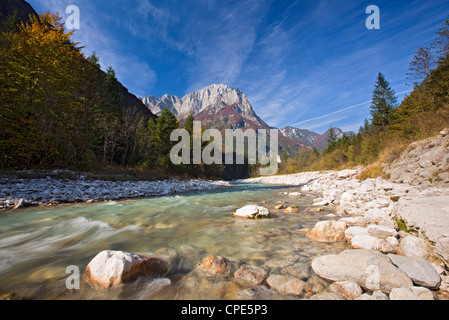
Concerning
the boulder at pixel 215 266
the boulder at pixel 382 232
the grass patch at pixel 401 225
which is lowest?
the boulder at pixel 215 266

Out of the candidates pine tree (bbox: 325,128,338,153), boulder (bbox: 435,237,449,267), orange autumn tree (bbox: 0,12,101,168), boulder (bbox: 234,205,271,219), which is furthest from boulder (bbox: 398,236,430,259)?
pine tree (bbox: 325,128,338,153)

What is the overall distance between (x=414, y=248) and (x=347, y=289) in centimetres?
135

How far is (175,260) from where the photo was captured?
2.47 m

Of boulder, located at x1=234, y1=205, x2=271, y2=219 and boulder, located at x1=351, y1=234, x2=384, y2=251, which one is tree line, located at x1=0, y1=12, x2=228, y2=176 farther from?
boulder, located at x1=351, y1=234, x2=384, y2=251

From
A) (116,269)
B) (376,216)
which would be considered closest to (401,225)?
(376,216)

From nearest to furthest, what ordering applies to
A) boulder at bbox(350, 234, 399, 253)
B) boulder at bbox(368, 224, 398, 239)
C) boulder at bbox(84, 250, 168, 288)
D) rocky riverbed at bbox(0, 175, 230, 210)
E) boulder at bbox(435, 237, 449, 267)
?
boulder at bbox(84, 250, 168, 288) → boulder at bbox(435, 237, 449, 267) → boulder at bbox(350, 234, 399, 253) → boulder at bbox(368, 224, 398, 239) → rocky riverbed at bbox(0, 175, 230, 210)

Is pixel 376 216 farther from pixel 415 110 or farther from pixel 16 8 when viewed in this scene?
pixel 16 8

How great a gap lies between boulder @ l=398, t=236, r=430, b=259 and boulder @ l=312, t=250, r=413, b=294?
0.62 m

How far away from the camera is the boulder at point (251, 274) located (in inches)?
75.8

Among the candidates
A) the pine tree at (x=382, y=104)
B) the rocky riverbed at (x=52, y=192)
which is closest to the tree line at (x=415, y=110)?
the pine tree at (x=382, y=104)

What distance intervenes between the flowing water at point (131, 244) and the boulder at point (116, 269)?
0.29 ft

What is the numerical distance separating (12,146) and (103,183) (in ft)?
14.7

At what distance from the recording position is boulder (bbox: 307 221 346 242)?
307 cm

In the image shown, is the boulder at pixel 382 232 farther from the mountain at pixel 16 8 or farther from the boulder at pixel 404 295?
the mountain at pixel 16 8
